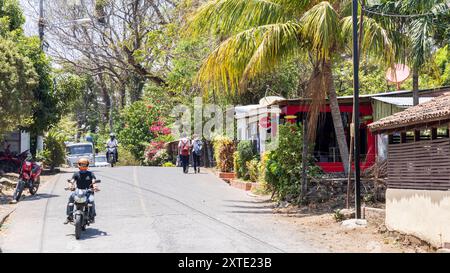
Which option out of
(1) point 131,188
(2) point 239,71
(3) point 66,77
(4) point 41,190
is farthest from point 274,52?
(3) point 66,77

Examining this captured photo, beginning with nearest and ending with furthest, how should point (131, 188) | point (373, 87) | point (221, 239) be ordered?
point (221, 239), point (131, 188), point (373, 87)

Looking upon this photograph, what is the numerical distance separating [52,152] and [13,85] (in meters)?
13.1

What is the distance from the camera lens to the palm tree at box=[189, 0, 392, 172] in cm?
1659

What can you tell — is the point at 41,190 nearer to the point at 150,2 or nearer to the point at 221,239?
the point at 221,239

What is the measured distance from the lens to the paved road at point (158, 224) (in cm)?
1180

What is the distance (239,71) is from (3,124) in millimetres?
7251

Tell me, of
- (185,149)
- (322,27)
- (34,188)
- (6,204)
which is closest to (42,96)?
(185,149)

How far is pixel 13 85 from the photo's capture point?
18438 mm

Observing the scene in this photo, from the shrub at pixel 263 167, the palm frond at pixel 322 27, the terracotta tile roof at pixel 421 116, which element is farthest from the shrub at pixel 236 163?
the terracotta tile roof at pixel 421 116

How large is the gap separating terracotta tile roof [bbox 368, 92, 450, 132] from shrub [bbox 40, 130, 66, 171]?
63.2ft

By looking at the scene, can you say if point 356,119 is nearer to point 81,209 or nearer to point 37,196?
point 81,209

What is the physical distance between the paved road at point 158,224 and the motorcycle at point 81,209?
0.80ft

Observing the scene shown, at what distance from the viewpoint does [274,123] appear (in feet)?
73.8
